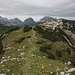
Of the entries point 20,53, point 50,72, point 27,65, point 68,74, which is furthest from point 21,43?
point 68,74

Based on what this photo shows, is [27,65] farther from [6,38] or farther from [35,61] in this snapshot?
[6,38]

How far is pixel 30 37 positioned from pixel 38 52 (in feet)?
37.8

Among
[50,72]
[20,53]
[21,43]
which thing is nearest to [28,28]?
[21,43]

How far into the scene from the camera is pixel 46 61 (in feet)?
119

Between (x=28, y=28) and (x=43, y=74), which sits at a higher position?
(x=28, y=28)

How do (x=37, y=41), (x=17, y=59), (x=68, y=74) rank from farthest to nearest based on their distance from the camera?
(x=37, y=41) < (x=17, y=59) < (x=68, y=74)

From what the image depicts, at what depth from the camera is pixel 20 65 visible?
34875 mm

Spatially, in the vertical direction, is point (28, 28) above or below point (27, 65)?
above

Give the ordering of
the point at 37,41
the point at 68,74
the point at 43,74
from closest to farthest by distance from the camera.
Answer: the point at 68,74 → the point at 43,74 → the point at 37,41

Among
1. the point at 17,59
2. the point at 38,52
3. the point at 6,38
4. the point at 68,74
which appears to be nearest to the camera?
the point at 68,74

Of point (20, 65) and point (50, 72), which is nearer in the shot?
point (50, 72)

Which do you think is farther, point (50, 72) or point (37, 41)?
point (37, 41)

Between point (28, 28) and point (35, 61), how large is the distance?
92.5 feet

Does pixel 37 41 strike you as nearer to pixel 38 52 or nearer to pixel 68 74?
pixel 38 52
